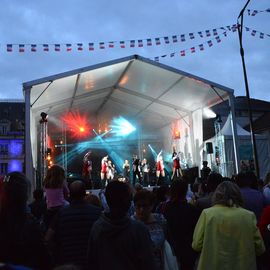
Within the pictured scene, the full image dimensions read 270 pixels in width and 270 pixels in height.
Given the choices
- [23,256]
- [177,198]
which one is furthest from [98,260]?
[177,198]

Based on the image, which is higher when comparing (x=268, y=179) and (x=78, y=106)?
(x=78, y=106)

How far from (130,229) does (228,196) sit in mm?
1147

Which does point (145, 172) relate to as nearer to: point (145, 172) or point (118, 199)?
point (145, 172)

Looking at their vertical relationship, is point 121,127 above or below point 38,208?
above

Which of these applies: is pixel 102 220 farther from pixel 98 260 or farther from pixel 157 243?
pixel 157 243

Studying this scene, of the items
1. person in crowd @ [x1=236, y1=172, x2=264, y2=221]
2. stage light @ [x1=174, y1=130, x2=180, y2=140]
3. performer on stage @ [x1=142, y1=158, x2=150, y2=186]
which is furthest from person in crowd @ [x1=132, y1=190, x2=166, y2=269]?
stage light @ [x1=174, y1=130, x2=180, y2=140]

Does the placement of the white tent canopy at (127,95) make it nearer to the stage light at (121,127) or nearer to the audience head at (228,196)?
the stage light at (121,127)

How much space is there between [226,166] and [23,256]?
15469 millimetres

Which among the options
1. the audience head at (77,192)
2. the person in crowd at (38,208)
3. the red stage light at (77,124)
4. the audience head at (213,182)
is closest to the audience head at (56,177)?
the person in crowd at (38,208)

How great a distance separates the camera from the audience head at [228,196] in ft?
10.3

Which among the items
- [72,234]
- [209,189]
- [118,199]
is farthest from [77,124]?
[118,199]

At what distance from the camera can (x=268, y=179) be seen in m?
5.07

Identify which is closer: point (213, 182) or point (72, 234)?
point (72, 234)

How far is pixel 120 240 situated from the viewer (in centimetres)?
230
